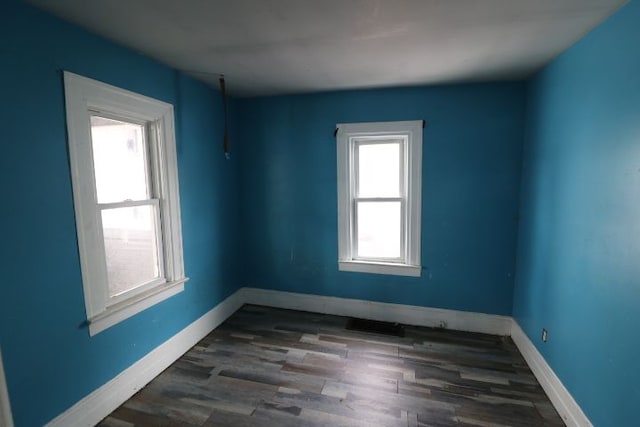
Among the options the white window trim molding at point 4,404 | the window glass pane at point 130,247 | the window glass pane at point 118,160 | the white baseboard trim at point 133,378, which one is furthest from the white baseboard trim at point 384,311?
the white window trim molding at point 4,404

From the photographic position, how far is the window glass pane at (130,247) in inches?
81.2

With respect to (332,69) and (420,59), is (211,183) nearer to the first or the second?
(332,69)

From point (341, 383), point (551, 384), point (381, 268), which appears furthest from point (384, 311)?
point (551, 384)

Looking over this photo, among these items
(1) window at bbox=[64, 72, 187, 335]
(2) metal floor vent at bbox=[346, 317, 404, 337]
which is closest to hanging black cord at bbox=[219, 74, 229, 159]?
(1) window at bbox=[64, 72, 187, 335]

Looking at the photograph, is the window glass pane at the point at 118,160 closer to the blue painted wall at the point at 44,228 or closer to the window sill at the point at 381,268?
A: the blue painted wall at the point at 44,228

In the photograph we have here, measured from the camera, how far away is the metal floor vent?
118 inches

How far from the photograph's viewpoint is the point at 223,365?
248 centimetres

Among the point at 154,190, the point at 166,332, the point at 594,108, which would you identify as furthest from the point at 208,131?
the point at 594,108

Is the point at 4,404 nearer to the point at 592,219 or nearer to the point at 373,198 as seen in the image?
the point at 373,198

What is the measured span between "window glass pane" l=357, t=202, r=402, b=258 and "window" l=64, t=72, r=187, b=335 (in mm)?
1845

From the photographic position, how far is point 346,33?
5.83 feet

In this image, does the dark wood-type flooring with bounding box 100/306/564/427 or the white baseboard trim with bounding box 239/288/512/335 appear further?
the white baseboard trim with bounding box 239/288/512/335

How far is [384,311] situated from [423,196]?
51.7 inches

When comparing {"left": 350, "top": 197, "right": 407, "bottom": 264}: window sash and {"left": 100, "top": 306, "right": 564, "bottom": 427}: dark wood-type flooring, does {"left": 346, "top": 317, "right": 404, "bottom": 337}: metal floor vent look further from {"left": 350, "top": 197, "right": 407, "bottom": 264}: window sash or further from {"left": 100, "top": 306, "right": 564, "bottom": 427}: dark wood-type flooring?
{"left": 350, "top": 197, "right": 407, "bottom": 264}: window sash
